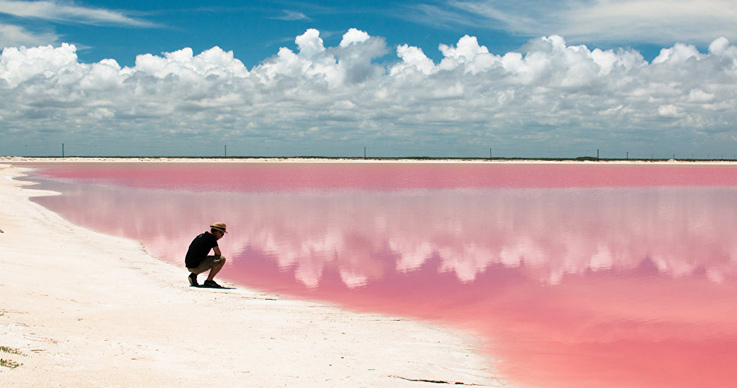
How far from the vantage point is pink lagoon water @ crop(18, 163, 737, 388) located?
953cm

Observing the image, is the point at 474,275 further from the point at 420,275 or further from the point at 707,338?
the point at 707,338

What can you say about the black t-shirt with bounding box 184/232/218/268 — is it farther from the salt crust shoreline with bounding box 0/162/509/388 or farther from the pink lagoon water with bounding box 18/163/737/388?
the pink lagoon water with bounding box 18/163/737/388

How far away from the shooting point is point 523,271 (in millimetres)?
16172

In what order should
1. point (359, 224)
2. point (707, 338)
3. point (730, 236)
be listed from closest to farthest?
point (707, 338) < point (730, 236) < point (359, 224)

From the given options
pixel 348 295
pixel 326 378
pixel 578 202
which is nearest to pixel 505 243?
pixel 348 295

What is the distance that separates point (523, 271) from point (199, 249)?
8226 mm

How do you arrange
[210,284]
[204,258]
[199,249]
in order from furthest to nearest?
[204,258] → [199,249] → [210,284]

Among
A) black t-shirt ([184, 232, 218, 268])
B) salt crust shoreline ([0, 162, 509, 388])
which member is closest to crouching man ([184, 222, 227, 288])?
black t-shirt ([184, 232, 218, 268])

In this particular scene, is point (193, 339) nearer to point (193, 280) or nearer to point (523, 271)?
point (193, 280)

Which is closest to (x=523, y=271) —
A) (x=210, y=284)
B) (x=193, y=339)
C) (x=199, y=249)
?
(x=210, y=284)

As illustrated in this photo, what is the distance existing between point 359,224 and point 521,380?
18.1m

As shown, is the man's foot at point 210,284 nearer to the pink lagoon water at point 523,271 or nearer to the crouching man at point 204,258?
the crouching man at point 204,258

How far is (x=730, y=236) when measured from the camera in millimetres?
23703

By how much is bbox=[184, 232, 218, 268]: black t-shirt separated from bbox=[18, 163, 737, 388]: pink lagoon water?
2.92 ft
